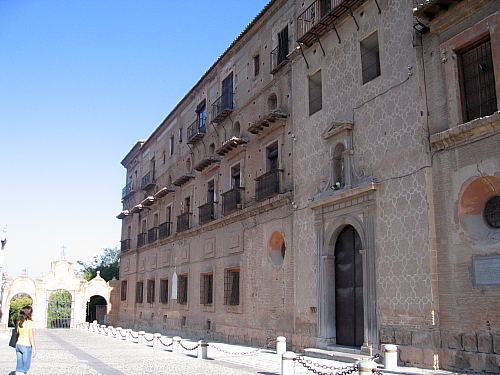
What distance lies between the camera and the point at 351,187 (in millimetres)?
14047

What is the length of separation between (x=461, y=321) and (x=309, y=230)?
5888 mm

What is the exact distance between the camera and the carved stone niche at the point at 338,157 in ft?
47.0

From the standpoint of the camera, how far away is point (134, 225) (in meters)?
36.7

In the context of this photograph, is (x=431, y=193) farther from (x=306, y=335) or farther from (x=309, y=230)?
(x=306, y=335)

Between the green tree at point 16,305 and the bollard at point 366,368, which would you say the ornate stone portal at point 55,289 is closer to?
the green tree at point 16,305

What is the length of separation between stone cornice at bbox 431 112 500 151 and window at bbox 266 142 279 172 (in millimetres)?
7704

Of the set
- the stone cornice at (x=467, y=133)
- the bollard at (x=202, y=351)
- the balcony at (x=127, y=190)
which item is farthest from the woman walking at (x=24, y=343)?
the balcony at (x=127, y=190)

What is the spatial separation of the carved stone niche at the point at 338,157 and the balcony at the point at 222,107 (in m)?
7.84

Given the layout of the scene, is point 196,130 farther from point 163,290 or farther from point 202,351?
point 202,351

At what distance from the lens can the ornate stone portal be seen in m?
35.9

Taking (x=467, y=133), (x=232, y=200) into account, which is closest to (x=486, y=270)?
(x=467, y=133)

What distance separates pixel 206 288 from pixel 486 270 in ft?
49.6

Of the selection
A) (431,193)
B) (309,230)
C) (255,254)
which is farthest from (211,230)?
(431,193)

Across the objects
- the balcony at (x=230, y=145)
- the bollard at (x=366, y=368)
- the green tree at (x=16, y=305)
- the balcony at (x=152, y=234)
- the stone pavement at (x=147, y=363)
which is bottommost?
the stone pavement at (x=147, y=363)
